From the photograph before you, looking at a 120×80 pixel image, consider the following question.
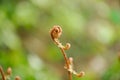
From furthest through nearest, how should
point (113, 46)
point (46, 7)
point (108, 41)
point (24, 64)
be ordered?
point (113, 46) < point (108, 41) < point (46, 7) < point (24, 64)

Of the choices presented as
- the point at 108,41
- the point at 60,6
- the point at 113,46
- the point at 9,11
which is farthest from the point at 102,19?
the point at 9,11

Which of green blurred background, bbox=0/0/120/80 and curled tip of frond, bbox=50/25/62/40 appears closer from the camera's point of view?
curled tip of frond, bbox=50/25/62/40

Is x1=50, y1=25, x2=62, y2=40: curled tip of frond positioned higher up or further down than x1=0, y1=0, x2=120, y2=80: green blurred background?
further down

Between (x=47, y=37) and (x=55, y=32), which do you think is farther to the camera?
(x=47, y=37)

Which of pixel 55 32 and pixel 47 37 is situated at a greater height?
pixel 47 37

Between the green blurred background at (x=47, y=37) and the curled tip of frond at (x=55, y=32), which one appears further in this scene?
the green blurred background at (x=47, y=37)

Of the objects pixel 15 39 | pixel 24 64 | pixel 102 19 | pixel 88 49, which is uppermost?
pixel 102 19

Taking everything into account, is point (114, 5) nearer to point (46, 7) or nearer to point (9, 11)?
point (46, 7)

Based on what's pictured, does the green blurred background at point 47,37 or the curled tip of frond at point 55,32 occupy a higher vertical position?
the green blurred background at point 47,37
